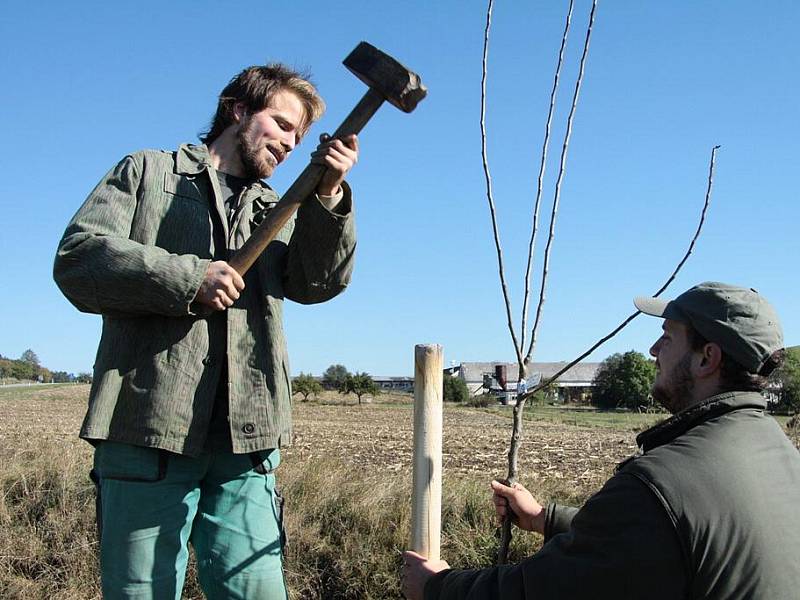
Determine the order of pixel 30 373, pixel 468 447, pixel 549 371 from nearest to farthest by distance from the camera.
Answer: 1. pixel 468 447
2. pixel 549 371
3. pixel 30 373

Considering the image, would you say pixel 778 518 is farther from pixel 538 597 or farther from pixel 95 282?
pixel 95 282

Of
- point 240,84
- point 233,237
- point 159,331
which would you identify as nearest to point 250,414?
point 159,331

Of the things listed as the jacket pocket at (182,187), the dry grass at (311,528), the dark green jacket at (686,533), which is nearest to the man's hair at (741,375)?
the dark green jacket at (686,533)

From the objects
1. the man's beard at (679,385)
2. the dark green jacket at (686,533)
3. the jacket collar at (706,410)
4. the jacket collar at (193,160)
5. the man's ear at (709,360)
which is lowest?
the dark green jacket at (686,533)

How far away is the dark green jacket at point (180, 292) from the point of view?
6.04 ft

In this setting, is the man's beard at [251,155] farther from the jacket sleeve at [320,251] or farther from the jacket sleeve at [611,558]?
the jacket sleeve at [611,558]

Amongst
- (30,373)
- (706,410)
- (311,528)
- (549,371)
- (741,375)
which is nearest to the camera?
(706,410)

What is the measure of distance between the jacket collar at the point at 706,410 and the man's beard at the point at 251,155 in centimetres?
143

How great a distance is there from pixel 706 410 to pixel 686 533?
1.28 ft

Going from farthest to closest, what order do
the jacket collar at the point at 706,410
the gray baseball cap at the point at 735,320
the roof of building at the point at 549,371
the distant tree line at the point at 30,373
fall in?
the distant tree line at the point at 30,373 < the roof of building at the point at 549,371 < the gray baseball cap at the point at 735,320 < the jacket collar at the point at 706,410

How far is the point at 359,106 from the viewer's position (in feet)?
6.56

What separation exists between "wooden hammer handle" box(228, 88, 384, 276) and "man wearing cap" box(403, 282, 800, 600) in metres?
1.03

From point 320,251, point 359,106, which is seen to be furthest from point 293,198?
point 359,106

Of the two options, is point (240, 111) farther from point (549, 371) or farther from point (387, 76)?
point (549, 371)
